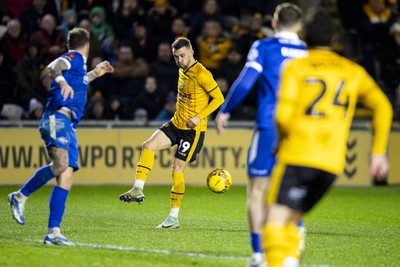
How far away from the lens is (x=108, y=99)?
59.5 ft

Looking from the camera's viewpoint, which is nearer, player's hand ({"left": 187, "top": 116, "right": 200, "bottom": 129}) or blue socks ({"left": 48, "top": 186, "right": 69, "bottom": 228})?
blue socks ({"left": 48, "top": 186, "right": 69, "bottom": 228})

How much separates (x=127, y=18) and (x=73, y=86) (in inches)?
421

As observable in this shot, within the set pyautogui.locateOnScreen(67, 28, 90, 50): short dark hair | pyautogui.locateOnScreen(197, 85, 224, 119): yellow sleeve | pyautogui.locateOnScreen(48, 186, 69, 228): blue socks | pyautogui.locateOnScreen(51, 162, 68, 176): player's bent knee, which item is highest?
pyautogui.locateOnScreen(67, 28, 90, 50): short dark hair

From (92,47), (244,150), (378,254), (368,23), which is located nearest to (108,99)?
(92,47)

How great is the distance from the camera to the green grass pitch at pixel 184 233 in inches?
322

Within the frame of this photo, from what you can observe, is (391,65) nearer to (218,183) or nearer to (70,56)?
(218,183)

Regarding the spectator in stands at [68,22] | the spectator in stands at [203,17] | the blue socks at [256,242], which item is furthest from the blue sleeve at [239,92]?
the spectator in stands at [203,17]

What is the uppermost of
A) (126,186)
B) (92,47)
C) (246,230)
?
(92,47)

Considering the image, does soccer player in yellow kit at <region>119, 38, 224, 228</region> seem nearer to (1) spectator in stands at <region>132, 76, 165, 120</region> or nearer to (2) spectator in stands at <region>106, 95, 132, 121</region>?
(2) spectator in stands at <region>106, 95, 132, 121</region>

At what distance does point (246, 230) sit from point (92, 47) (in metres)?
8.64

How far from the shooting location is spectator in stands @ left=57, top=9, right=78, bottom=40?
18.8 meters

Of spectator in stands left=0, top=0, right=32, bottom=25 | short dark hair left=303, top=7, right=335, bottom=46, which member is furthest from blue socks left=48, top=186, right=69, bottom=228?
spectator in stands left=0, top=0, right=32, bottom=25

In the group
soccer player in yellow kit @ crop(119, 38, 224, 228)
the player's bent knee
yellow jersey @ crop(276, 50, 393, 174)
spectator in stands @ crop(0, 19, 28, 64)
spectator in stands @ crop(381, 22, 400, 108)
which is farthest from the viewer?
spectator in stands @ crop(381, 22, 400, 108)

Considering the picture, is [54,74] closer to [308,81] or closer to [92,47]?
[308,81]
